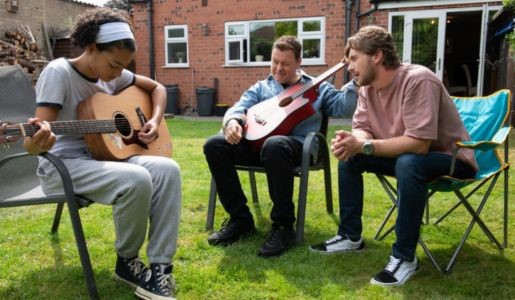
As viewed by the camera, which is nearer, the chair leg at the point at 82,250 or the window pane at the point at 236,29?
the chair leg at the point at 82,250

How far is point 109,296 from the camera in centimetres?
222

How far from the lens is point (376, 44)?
2.40m

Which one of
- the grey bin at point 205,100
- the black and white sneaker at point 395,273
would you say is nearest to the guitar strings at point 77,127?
the black and white sneaker at point 395,273

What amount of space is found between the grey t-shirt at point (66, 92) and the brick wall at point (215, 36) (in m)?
9.32

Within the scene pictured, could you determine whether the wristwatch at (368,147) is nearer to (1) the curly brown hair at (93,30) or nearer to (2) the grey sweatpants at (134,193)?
(2) the grey sweatpants at (134,193)

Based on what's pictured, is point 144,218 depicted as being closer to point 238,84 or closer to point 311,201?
point 311,201

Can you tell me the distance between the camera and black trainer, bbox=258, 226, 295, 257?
2.68 metres

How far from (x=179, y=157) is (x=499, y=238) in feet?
12.1

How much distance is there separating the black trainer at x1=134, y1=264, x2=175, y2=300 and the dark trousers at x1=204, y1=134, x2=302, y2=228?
31.1 inches

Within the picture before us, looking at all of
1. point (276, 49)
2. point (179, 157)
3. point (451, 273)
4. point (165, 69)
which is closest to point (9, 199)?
point (276, 49)

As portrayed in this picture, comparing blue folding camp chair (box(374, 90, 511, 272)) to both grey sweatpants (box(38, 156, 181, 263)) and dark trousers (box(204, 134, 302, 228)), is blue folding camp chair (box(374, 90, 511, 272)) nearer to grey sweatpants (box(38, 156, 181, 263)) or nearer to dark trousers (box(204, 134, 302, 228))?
dark trousers (box(204, 134, 302, 228))

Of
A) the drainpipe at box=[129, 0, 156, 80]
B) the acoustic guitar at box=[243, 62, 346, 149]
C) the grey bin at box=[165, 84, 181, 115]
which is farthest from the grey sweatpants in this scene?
the drainpipe at box=[129, 0, 156, 80]

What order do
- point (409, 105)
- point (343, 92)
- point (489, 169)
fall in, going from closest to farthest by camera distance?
point (409, 105) → point (489, 169) → point (343, 92)

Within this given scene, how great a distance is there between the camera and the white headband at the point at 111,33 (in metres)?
2.23
